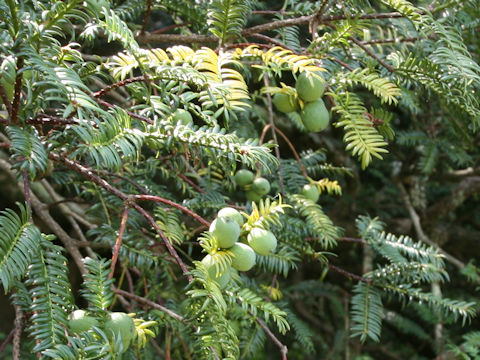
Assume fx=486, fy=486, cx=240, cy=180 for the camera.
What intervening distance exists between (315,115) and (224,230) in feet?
1.40

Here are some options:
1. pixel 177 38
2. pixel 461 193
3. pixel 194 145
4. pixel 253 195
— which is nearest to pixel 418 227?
pixel 461 193

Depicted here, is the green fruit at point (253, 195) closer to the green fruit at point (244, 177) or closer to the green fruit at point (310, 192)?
the green fruit at point (244, 177)

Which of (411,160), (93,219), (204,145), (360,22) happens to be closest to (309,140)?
(411,160)

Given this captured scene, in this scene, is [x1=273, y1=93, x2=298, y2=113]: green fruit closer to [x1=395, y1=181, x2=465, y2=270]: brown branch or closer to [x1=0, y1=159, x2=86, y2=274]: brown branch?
[x1=0, y1=159, x2=86, y2=274]: brown branch

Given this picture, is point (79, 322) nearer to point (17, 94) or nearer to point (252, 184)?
point (17, 94)

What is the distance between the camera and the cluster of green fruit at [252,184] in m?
1.42

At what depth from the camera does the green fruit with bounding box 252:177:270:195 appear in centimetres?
142

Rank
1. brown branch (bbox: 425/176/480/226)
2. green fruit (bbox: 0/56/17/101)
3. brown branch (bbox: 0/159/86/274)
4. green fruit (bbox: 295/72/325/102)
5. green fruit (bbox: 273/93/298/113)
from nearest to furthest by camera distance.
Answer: green fruit (bbox: 0/56/17/101) → green fruit (bbox: 295/72/325/102) → green fruit (bbox: 273/93/298/113) → brown branch (bbox: 0/159/86/274) → brown branch (bbox: 425/176/480/226)

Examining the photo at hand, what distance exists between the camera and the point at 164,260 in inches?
52.2

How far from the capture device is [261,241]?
93 cm

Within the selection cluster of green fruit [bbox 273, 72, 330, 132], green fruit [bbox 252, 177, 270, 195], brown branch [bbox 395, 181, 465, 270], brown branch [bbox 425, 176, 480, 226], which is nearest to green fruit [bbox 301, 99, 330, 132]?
cluster of green fruit [bbox 273, 72, 330, 132]

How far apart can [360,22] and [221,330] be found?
714 millimetres

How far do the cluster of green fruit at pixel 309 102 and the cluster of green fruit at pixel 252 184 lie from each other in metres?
0.28

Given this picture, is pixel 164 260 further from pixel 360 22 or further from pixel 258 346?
pixel 360 22
